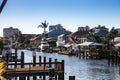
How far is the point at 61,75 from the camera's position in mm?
34125

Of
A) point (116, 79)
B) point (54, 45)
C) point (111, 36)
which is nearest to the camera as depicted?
point (116, 79)

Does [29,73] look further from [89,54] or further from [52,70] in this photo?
[89,54]

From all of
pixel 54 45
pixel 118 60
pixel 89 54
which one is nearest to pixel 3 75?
pixel 118 60

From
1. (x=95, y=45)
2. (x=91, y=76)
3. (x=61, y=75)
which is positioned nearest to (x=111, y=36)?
(x=95, y=45)

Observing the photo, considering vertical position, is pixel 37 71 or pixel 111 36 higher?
pixel 111 36

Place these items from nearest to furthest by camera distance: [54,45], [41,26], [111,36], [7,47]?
[7,47] < [111,36] < [54,45] < [41,26]

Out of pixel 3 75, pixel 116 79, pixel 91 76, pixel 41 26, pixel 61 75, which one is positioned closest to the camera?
pixel 3 75

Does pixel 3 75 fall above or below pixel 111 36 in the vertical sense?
below

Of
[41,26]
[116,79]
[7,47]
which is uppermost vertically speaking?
[41,26]

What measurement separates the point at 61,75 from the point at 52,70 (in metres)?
2.08

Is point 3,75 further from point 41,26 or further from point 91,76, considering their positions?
point 41,26

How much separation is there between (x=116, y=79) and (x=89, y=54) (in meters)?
51.8

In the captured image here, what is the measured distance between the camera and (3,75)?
31812mm

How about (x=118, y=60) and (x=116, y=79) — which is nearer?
(x=116, y=79)
